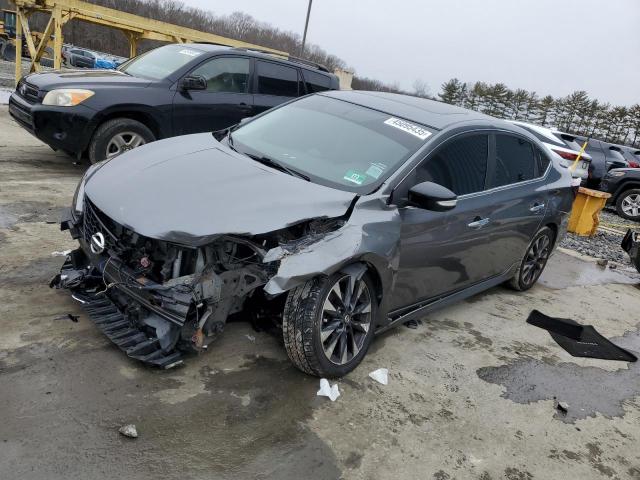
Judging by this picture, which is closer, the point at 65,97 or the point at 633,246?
the point at 65,97

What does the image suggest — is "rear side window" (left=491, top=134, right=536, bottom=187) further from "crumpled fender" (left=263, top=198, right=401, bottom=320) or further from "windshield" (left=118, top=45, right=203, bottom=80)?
"windshield" (left=118, top=45, right=203, bottom=80)

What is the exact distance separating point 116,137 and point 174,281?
438 cm

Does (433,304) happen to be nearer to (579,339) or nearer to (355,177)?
(355,177)

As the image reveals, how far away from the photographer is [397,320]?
3.66m

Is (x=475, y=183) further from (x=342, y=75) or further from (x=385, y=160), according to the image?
(x=342, y=75)

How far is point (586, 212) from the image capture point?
31.3 feet

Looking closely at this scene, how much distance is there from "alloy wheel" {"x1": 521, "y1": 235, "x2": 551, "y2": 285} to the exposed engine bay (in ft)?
10.00

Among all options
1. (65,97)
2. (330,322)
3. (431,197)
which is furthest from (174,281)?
(65,97)

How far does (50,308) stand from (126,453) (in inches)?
57.2

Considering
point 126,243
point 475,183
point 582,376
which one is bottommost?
point 582,376

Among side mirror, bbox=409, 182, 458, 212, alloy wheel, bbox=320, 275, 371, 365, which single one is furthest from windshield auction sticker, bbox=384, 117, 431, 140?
alloy wheel, bbox=320, 275, 371, 365

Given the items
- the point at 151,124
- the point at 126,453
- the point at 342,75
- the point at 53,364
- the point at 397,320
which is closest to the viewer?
the point at 126,453

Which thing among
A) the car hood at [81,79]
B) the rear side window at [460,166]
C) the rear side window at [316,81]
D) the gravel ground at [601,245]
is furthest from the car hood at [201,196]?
the gravel ground at [601,245]

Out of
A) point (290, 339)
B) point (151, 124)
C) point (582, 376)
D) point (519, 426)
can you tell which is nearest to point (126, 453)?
point (290, 339)
